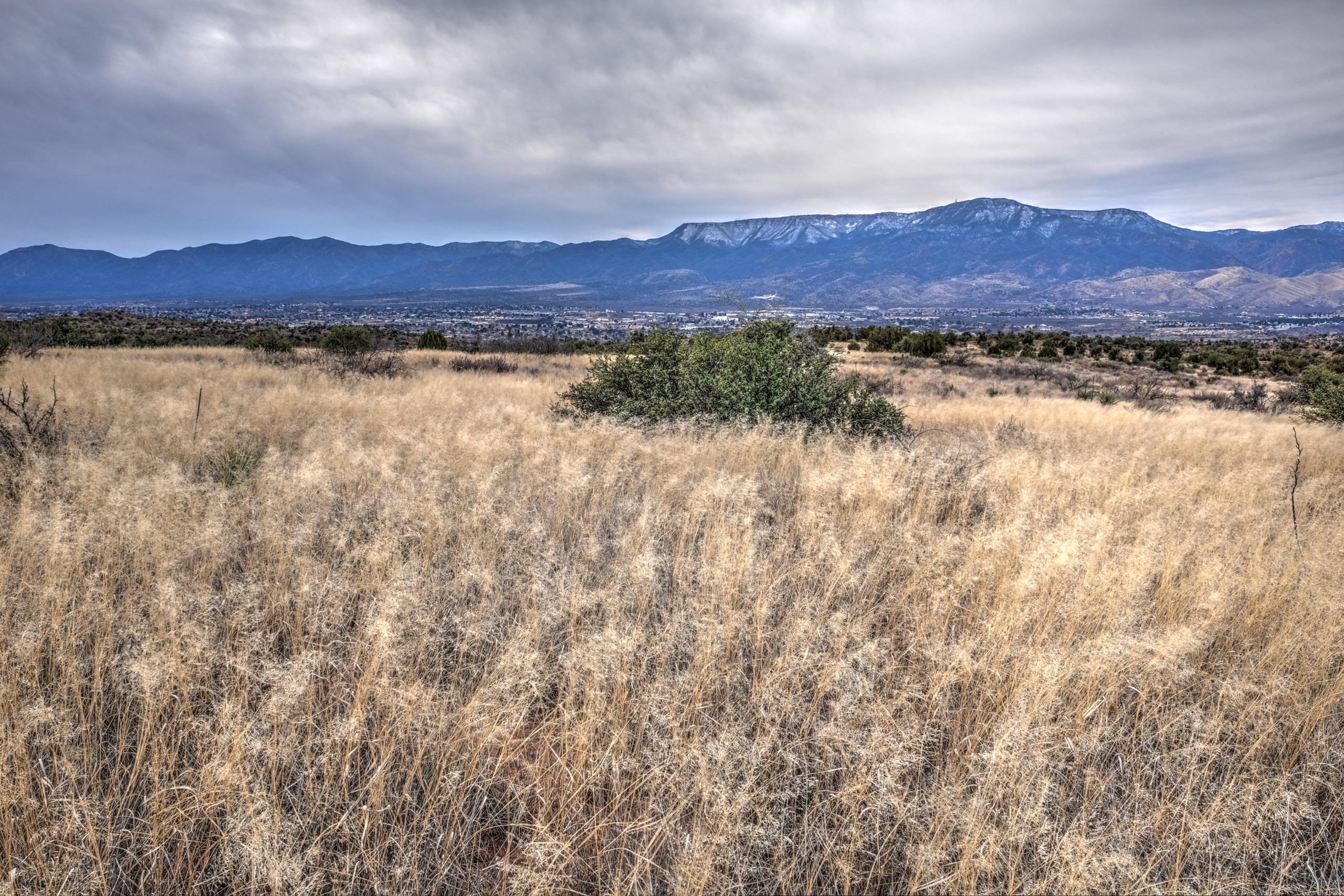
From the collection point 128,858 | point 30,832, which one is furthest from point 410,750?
point 30,832

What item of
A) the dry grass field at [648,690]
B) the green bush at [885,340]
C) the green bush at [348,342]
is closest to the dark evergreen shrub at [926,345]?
the green bush at [885,340]

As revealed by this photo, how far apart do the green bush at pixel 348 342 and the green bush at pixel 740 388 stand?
42.6 ft

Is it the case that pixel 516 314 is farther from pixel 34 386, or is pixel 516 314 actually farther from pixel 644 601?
pixel 644 601

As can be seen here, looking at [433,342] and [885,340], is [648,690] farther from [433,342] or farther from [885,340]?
[885,340]

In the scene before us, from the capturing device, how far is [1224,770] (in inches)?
102

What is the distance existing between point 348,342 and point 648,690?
2443 centimetres

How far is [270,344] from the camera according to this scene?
80.6ft

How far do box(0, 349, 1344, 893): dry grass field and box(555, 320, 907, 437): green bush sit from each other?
11.9 feet

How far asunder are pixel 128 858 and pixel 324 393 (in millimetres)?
10453

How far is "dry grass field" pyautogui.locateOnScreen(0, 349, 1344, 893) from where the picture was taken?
2.09 metres

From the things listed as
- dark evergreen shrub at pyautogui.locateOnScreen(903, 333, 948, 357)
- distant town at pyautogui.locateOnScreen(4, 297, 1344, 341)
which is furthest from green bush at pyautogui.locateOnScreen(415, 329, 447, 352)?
dark evergreen shrub at pyautogui.locateOnScreen(903, 333, 948, 357)

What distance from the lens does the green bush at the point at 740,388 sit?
9.37m

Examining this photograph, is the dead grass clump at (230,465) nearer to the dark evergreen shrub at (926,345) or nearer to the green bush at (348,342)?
the green bush at (348,342)

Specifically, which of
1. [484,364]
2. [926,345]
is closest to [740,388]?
[484,364]
